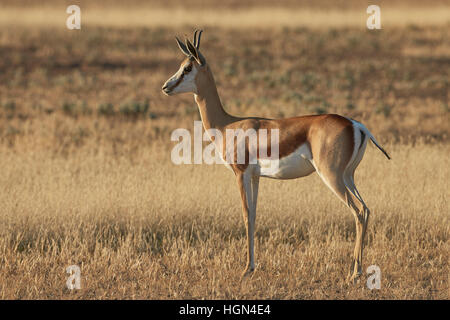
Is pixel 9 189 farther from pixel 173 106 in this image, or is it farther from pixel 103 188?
pixel 173 106

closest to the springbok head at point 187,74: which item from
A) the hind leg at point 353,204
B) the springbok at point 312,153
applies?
the springbok at point 312,153

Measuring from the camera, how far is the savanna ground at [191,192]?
346 inches

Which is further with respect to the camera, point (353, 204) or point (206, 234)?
point (206, 234)

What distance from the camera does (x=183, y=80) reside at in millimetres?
8938

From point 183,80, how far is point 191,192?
3730 mm

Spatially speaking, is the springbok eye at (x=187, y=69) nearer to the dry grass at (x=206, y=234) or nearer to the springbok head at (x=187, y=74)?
the springbok head at (x=187, y=74)

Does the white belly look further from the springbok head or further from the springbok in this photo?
the springbok head

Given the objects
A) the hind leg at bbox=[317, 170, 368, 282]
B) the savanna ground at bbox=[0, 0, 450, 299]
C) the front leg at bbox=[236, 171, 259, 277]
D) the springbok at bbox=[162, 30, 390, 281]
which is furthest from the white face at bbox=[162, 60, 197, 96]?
the savanna ground at bbox=[0, 0, 450, 299]

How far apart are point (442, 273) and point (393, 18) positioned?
3851 centimetres

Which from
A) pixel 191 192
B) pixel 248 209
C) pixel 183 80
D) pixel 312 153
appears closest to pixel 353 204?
pixel 312 153

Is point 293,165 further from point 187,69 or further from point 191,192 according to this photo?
point 191,192

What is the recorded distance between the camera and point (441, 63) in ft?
102

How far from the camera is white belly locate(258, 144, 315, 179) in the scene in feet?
27.8
